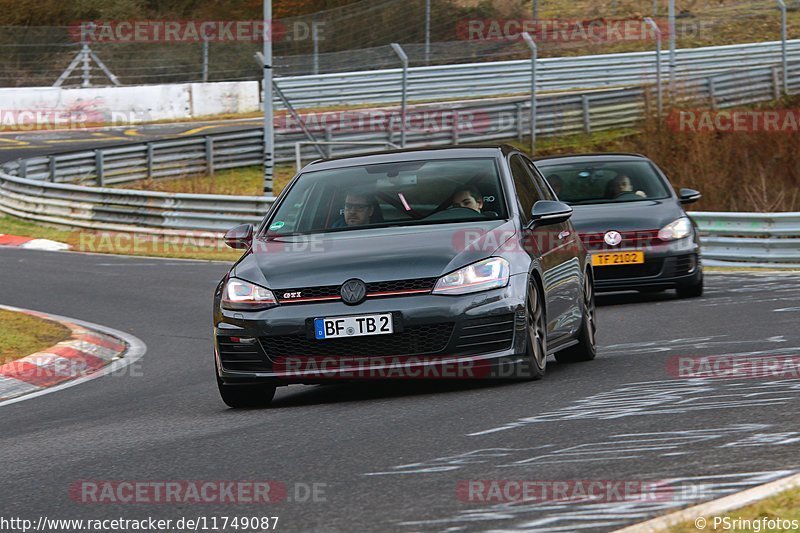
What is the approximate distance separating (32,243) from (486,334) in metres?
18.0

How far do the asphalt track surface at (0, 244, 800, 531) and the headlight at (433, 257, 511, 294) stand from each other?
603mm

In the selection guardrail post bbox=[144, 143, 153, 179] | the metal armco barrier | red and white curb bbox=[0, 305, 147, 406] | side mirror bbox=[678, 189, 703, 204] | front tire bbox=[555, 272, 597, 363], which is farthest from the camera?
the metal armco barrier

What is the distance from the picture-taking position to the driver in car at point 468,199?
919cm

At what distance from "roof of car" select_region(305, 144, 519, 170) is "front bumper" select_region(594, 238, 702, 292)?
4949 mm

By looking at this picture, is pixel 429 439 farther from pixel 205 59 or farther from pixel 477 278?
pixel 205 59

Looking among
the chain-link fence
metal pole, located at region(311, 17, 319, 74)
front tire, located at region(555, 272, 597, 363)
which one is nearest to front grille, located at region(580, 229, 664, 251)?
front tire, located at region(555, 272, 597, 363)

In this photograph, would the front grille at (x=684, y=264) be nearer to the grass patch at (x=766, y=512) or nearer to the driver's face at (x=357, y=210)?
the driver's face at (x=357, y=210)

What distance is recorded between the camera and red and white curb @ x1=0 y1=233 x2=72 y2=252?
2455 cm

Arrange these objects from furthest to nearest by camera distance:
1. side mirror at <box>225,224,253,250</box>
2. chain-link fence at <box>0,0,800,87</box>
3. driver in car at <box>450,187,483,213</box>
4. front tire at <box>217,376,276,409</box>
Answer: chain-link fence at <box>0,0,800,87</box> → side mirror at <box>225,224,253,250</box> → driver in car at <box>450,187,483,213</box> → front tire at <box>217,376,276,409</box>

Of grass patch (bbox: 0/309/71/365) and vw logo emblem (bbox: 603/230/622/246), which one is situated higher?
vw logo emblem (bbox: 603/230/622/246)

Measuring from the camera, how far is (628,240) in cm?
1478

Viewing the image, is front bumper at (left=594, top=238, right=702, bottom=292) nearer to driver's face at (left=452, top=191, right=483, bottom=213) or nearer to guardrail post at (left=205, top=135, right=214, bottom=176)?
driver's face at (left=452, top=191, right=483, bottom=213)

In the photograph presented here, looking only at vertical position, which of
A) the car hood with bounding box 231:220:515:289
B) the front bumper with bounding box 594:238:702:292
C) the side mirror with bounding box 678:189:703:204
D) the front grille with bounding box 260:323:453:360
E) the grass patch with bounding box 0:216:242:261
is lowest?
the grass patch with bounding box 0:216:242:261

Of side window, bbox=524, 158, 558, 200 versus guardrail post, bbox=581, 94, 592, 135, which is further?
guardrail post, bbox=581, 94, 592, 135
